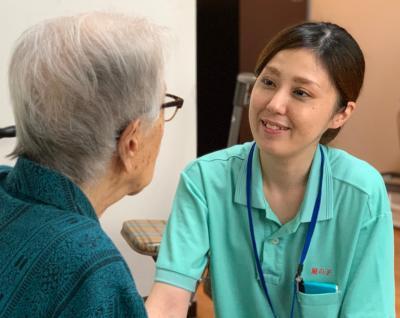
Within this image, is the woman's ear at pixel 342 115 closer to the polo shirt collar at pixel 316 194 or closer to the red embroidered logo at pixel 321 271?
the polo shirt collar at pixel 316 194

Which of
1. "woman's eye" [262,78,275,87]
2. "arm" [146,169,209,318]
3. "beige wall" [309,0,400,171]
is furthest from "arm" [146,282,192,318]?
"beige wall" [309,0,400,171]

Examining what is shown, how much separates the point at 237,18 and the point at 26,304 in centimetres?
311

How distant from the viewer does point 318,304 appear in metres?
1.23

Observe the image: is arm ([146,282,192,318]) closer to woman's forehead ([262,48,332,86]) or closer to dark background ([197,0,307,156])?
woman's forehead ([262,48,332,86])

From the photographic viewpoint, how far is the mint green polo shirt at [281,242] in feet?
4.07

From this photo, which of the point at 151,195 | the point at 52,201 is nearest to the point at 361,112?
the point at 151,195

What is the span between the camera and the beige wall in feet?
12.6

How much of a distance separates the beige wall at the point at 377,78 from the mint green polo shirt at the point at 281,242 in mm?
2764

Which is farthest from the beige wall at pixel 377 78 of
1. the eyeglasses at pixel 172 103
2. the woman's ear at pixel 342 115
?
the woman's ear at pixel 342 115

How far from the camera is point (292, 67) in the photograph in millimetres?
1218

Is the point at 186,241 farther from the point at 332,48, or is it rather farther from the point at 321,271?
the point at 332,48

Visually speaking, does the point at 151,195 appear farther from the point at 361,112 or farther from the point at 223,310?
the point at 361,112

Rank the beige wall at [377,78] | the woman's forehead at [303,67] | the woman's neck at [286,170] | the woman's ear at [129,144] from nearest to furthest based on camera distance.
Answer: the woman's ear at [129,144] < the woman's forehead at [303,67] < the woman's neck at [286,170] < the beige wall at [377,78]

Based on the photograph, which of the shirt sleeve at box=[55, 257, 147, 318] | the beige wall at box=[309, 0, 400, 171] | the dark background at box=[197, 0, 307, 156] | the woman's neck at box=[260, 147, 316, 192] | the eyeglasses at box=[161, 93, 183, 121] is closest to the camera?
the shirt sleeve at box=[55, 257, 147, 318]
